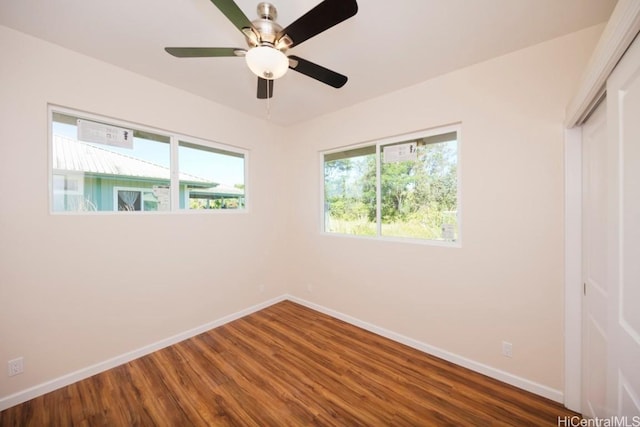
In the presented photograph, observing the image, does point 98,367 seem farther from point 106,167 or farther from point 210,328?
point 106,167

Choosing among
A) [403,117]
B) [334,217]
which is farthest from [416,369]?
[403,117]

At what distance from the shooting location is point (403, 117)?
245 cm

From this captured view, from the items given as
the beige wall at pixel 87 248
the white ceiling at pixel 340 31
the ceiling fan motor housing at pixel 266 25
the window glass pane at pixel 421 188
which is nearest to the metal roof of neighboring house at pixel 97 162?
the beige wall at pixel 87 248

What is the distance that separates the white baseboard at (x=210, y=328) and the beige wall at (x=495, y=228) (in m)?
0.04

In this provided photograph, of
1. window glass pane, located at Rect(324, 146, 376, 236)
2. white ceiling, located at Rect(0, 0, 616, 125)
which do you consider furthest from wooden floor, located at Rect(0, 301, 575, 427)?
white ceiling, located at Rect(0, 0, 616, 125)

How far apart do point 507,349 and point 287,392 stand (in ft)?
5.96

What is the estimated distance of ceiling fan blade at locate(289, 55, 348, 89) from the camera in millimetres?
1483

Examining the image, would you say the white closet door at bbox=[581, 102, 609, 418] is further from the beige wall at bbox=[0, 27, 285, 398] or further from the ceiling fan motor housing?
the beige wall at bbox=[0, 27, 285, 398]

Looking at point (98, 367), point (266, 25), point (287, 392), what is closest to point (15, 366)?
point (98, 367)

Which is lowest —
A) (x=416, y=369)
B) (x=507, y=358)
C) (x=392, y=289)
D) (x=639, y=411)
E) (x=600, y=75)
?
(x=416, y=369)

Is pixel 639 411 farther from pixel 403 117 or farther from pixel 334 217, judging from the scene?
pixel 334 217

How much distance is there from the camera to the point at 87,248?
199 cm

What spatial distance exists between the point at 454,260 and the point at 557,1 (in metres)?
1.89

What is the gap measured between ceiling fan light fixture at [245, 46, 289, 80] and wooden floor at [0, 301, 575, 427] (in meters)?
2.22
